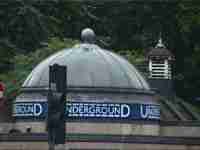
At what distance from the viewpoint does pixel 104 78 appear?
37312 millimetres

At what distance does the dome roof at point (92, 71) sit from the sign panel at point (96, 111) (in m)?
0.92

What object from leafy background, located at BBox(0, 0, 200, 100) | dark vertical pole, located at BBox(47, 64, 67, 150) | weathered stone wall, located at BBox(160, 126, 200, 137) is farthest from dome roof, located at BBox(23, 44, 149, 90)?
leafy background, located at BBox(0, 0, 200, 100)

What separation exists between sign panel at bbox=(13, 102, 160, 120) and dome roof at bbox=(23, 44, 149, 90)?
3.03ft

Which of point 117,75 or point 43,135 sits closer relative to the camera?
point 43,135

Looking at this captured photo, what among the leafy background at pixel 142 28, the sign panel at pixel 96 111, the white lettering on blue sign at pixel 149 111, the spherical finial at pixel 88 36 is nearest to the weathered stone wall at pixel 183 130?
the white lettering on blue sign at pixel 149 111

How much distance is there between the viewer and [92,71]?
37.8m

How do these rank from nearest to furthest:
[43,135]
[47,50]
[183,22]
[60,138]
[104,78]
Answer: [60,138], [43,135], [104,78], [47,50], [183,22]

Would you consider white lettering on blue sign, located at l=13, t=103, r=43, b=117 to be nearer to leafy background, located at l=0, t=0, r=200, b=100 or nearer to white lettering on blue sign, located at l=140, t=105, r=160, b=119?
white lettering on blue sign, located at l=140, t=105, r=160, b=119

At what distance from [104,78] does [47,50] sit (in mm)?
17692

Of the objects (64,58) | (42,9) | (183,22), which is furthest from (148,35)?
(64,58)

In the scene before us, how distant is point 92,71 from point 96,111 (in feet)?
6.67

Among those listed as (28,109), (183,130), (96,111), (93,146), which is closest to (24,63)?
(183,130)

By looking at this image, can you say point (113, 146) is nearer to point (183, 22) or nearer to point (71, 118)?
point (71, 118)

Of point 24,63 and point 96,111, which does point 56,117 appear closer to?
point 96,111
